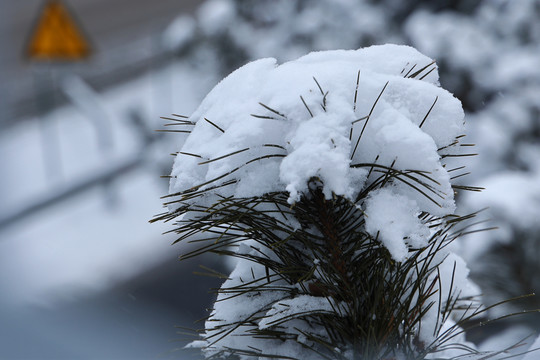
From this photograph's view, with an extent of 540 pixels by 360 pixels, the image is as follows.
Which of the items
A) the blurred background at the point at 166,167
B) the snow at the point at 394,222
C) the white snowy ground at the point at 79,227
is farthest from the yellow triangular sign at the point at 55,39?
the snow at the point at 394,222

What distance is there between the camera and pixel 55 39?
197 inches

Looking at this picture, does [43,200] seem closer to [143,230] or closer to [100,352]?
[143,230]

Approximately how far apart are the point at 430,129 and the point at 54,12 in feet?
15.5

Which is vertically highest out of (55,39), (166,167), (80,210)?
(55,39)

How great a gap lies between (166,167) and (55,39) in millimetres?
1351

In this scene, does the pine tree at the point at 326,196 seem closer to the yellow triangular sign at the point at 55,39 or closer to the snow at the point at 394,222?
the snow at the point at 394,222

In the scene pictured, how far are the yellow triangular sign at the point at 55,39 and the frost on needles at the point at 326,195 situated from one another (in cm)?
437

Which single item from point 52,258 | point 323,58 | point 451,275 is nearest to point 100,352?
point 451,275

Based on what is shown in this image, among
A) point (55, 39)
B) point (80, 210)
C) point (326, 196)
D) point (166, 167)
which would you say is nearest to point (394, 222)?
point (326, 196)

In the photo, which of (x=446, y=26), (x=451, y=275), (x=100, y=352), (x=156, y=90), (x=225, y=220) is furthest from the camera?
(x=156, y=90)

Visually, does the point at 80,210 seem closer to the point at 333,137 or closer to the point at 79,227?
the point at 79,227

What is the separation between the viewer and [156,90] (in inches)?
328

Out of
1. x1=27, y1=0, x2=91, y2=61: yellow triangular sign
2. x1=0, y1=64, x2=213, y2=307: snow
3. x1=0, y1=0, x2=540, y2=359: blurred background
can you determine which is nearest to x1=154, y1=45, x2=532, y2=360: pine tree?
x1=0, y1=0, x2=540, y2=359: blurred background

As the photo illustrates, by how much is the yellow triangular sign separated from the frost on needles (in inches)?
172
